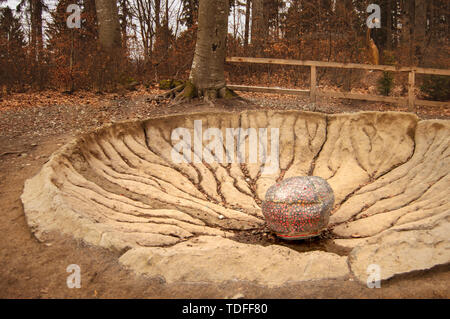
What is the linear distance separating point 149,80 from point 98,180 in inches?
264

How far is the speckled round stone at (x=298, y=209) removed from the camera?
14.5ft

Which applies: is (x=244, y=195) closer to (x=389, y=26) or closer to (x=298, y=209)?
(x=298, y=209)

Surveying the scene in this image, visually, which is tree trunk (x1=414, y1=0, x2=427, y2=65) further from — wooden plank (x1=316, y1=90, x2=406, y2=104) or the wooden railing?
wooden plank (x1=316, y1=90, x2=406, y2=104)

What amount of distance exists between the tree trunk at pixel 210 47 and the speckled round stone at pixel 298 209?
15.2ft

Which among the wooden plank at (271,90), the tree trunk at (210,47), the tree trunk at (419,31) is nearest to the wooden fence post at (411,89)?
the wooden plank at (271,90)

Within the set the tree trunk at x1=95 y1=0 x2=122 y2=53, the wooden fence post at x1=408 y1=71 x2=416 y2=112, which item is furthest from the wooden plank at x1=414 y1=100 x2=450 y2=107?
the tree trunk at x1=95 y1=0 x2=122 y2=53

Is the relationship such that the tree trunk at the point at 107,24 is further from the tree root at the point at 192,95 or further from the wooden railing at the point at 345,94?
the wooden railing at the point at 345,94

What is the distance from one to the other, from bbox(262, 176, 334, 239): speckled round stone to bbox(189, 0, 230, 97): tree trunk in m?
4.65

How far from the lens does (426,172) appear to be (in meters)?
5.61

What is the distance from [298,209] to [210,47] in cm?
531

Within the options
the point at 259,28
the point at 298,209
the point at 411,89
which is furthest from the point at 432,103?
the point at 298,209

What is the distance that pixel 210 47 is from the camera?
8.70 m

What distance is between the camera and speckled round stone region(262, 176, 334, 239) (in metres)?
4.43

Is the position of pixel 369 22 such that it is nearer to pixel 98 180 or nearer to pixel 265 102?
pixel 265 102
